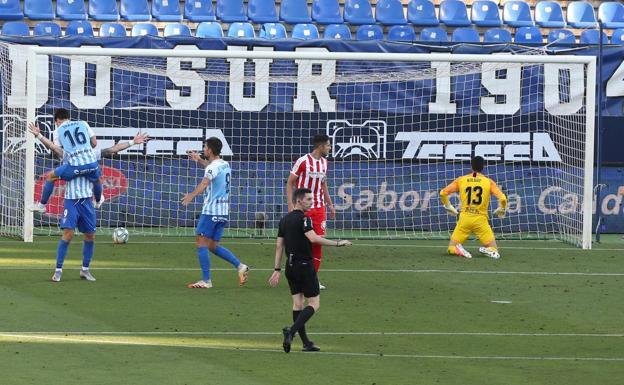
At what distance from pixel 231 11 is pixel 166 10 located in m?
1.37

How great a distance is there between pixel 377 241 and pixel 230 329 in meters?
10.7

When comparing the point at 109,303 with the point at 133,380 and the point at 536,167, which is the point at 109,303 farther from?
the point at 536,167

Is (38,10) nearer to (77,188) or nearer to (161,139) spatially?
(161,139)

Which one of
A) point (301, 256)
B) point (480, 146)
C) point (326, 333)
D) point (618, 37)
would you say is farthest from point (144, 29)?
point (301, 256)

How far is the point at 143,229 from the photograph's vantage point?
81.3 ft

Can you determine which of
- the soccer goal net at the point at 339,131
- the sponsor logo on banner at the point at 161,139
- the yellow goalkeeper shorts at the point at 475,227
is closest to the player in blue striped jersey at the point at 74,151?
the yellow goalkeeper shorts at the point at 475,227

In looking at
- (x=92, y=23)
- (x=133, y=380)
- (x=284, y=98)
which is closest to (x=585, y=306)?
(x=133, y=380)

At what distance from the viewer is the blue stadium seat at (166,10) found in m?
28.1

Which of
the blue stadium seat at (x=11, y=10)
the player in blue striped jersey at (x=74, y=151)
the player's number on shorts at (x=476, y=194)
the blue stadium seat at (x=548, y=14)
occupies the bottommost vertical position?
the player's number on shorts at (x=476, y=194)

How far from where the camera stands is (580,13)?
29703 mm

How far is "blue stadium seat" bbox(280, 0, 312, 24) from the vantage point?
2842 cm

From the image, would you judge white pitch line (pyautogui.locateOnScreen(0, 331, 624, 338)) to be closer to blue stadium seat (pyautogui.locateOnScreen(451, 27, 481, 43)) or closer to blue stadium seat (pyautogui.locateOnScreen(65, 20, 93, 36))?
blue stadium seat (pyautogui.locateOnScreen(65, 20, 93, 36))

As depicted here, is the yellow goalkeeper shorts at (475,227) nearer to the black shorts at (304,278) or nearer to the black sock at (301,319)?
the black shorts at (304,278)

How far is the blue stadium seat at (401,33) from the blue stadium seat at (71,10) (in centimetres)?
633
